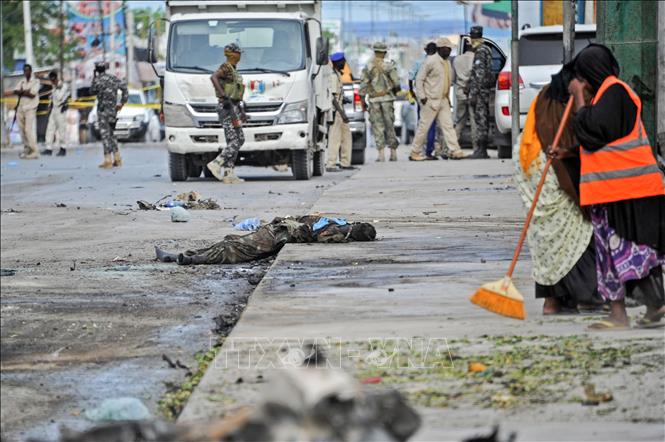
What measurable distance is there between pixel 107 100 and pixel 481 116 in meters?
6.28

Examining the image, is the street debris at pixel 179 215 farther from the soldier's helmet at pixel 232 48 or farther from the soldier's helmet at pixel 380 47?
the soldier's helmet at pixel 380 47

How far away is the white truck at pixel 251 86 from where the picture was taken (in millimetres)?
19984

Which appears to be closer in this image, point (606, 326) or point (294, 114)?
point (606, 326)

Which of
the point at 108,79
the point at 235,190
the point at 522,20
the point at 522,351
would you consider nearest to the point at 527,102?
the point at 235,190

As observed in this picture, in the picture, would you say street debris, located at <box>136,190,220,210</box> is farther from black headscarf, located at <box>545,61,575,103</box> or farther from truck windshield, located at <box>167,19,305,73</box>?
black headscarf, located at <box>545,61,575,103</box>

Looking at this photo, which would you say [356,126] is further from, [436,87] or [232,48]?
[232,48]

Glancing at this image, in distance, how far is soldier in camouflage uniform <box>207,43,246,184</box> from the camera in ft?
61.8

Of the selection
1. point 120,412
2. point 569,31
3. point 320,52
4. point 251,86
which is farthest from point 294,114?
point 120,412

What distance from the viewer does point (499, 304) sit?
24.3 ft

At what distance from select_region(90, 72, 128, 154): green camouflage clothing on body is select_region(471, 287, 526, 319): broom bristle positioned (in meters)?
17.9

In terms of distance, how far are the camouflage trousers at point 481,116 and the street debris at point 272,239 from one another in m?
13.0

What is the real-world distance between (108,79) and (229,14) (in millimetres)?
5081

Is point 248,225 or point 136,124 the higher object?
point 248,225

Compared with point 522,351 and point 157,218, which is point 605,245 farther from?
point 157,218
